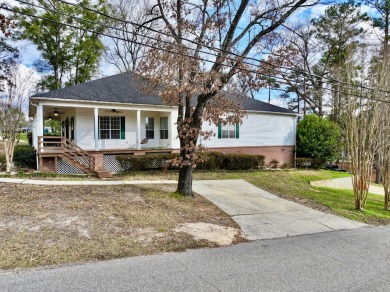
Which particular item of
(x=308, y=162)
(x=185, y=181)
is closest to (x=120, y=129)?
(x=185, y=181)

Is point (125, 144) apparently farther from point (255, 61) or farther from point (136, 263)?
point (136, 263)

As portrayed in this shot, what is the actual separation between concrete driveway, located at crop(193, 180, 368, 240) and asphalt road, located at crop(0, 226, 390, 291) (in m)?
1.21

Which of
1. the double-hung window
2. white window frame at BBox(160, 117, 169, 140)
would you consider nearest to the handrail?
the double-hung window

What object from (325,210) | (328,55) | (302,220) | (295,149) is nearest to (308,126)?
(295,149)

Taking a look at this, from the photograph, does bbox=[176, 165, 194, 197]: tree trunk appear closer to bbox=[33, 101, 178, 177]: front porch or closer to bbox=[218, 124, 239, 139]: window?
bbox=[33, 101, 178, 177]: front porch

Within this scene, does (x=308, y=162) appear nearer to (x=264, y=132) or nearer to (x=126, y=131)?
(x=264, y=132)

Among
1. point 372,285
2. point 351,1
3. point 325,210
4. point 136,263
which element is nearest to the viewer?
point 372,285

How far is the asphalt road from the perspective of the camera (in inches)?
155

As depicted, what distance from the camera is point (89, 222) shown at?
6.29 m

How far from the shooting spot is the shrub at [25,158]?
14.4 meters

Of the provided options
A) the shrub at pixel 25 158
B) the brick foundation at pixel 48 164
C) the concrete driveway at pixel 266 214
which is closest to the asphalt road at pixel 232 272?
the concrete driveway at pixel 266 214

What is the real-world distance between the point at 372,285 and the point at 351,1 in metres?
25.9

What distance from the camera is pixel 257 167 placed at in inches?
674

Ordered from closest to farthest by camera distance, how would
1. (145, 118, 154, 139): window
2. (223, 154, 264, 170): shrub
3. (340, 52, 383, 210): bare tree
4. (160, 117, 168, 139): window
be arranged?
(340, 52, 383, 210): bare tree, (223, 154, 264, 170): shrub, (160, 117, 168, 139): window, (145, 118, 154, 139): window
